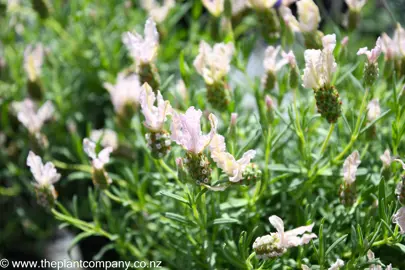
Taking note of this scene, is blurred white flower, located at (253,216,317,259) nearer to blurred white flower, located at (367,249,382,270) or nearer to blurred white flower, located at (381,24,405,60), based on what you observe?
blurred white flower, located at (367,249,382,270)

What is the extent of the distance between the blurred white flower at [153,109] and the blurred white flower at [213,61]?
17cm

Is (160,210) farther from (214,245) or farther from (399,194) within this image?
(399,194)

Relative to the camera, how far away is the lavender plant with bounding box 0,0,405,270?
785 millimetres

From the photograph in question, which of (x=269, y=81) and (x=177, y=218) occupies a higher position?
(x=269, y=81)

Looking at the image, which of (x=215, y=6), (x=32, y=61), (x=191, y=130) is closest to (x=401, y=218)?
(x=191, y=130)

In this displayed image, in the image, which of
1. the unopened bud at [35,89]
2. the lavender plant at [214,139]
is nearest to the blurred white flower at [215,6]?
the lavender plant at [214,139]

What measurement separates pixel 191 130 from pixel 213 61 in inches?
9.8

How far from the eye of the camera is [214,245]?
3.13 ft

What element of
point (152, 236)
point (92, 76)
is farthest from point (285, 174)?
point (92, 76)

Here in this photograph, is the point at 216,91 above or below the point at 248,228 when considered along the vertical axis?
above

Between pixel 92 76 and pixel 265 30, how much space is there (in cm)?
57

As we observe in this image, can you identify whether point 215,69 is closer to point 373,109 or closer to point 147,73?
point 147,73

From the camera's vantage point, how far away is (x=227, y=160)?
0.74 m

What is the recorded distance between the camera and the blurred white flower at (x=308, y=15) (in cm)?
90
